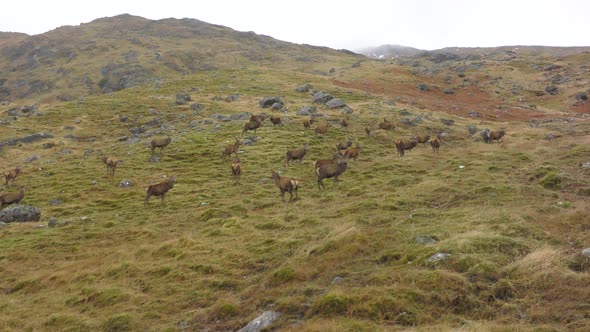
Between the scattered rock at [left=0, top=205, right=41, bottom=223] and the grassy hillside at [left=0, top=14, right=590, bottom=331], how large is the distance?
0.77 m

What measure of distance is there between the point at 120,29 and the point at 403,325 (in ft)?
638

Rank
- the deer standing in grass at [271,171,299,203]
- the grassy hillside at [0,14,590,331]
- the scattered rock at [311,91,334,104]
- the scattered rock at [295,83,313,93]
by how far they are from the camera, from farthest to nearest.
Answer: the scattered rock at [295,83,313,93] → the scattered rock at [311,91,334,104] → the deer standing in grass at [271,171,299,203] → the grassy hillside at [0,14,590,331]

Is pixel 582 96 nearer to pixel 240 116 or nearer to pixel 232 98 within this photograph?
pixel 232 98

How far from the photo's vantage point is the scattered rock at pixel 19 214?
72.7 ft

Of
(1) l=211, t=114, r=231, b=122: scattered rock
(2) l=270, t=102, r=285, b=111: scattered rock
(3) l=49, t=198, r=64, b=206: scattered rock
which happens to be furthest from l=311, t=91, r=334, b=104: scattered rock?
(3) l=49, t=198, r=64, b=206: scattered rock

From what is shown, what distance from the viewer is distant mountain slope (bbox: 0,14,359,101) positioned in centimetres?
10994

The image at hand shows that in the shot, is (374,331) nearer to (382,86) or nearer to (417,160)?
(417,160)

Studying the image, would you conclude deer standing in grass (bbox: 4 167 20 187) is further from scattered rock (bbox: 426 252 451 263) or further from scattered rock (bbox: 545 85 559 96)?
scattered rock (bbox: 545 85 559 96)

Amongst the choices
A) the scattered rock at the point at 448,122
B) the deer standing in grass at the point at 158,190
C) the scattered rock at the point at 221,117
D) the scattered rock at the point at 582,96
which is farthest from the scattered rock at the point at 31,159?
the scattered rock at the point at 582,96

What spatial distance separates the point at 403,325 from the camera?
899 centimetres

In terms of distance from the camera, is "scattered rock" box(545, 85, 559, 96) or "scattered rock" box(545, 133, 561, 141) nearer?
"scattered rock" box(545, 133, 561, 141)

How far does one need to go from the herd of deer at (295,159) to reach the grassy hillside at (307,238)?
74 cm

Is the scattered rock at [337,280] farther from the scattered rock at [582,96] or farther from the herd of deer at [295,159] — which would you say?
the scattered rock at [582,96]

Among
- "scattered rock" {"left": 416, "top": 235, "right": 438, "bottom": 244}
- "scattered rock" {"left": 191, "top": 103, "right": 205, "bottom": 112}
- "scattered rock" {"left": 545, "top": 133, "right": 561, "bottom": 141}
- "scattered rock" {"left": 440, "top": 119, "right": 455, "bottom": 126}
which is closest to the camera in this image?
"scattered rock" {"left": 416, "top": 235, "right": 438, "bottom": 244}
